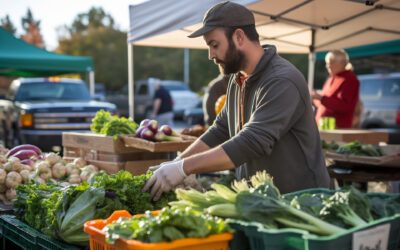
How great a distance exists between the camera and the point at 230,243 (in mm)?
1771

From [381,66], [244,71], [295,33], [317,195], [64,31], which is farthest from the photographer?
[64,31]

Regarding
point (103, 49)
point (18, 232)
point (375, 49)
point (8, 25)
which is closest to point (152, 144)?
point (18, 232)

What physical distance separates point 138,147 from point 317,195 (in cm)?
265

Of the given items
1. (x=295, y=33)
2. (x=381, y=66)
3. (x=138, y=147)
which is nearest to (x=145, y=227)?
(x=138, y=147)

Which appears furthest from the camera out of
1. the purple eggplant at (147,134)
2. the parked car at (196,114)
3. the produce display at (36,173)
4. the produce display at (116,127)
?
the parked car at (196,114)

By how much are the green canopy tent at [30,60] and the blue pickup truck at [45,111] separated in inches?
15.4

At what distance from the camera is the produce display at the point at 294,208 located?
168 cm

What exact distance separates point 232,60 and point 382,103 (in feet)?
33.6

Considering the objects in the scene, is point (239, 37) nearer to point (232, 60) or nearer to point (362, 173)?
point (232, 60)

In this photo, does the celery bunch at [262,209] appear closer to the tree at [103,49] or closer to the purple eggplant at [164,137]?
the purple eggplant at [164,137]

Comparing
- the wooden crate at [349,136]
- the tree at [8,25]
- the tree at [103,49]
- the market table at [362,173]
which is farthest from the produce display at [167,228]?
the tree at [8,25]

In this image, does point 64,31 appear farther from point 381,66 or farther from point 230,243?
point 230,243

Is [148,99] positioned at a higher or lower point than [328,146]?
lower

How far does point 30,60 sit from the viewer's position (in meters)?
11.4
